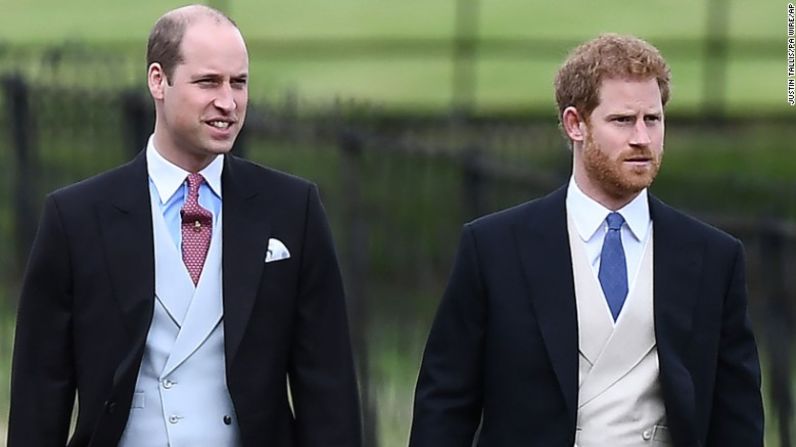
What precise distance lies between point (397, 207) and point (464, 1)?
18.2 metres

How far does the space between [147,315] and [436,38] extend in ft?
76.7

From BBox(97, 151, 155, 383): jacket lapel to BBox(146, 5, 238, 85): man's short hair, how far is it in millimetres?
282

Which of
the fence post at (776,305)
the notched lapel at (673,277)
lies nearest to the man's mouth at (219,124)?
the notched lapel at (673,277)

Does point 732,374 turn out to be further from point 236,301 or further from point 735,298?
point 236,301

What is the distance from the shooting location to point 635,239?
568cm

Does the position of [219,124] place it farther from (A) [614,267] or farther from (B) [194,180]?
(A) [614,267]

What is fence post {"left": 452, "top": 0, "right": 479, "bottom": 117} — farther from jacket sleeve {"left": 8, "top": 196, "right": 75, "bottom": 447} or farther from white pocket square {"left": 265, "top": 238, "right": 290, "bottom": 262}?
jacket sleeve {"left": 8, "top": 196, "right": 75, "bottom": 447}

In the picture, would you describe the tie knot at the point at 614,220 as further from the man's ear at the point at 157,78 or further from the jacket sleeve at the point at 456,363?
the man's ear at the point at 157,78

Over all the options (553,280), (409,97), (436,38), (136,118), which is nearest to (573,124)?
(553,280)

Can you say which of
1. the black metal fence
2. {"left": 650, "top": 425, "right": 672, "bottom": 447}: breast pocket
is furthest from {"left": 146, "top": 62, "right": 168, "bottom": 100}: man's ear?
the black metal fence

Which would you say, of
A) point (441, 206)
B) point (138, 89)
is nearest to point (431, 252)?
point (441, 206)

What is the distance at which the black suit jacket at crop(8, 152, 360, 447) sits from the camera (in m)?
5.64

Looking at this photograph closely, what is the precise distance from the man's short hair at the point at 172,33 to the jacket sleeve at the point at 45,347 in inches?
Result: 17.7

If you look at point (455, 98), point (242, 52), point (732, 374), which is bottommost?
point (455, 98)
